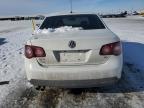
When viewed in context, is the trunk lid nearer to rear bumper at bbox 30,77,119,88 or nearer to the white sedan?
the white sedan

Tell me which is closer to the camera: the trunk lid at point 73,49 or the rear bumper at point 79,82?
the trunk lid at point 73,49

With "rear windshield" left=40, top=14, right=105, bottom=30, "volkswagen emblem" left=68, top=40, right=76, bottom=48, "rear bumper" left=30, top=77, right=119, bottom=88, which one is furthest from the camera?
"rear windshield" left=40, top=14, right=105, bottom=30

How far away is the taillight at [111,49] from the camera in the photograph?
487cm

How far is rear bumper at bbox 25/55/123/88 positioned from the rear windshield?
1.23m

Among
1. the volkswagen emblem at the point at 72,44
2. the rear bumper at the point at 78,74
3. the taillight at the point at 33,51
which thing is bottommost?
the rear bumper at the point at 78,74

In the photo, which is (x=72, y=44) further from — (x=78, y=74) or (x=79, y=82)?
(x=79, y=82)

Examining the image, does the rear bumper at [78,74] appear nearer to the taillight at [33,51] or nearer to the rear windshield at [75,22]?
the taillight at [33,51]

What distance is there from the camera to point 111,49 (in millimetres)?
4930

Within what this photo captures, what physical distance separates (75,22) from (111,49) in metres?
1.80

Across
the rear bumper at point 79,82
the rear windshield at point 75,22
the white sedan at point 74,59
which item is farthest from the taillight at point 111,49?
the rear windshield at point 75,22

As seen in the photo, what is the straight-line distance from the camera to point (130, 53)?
32.8 ft

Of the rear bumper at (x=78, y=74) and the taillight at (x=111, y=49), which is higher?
the taillight at (x=111, y=49)

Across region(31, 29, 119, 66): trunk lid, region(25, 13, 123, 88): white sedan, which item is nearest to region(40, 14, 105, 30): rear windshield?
region(25, 13, 123, 88): white sedan

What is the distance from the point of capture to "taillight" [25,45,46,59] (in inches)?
193
